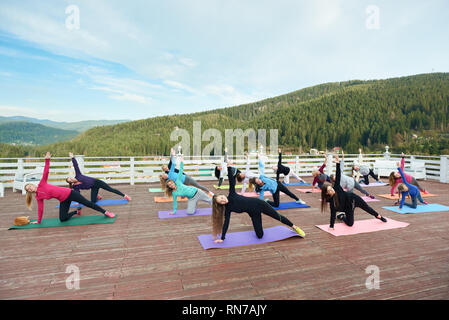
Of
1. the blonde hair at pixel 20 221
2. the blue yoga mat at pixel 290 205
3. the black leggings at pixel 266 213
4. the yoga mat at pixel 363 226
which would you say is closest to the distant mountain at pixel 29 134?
the blonde hair at pixel 20 221

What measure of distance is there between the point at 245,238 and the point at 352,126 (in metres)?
61.2

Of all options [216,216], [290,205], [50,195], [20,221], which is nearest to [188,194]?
[216,216]

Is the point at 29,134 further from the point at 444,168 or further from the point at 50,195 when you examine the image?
the point at 444,168

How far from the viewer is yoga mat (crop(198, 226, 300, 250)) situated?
12.4ft

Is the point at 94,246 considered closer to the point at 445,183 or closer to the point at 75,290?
the point at 75,290

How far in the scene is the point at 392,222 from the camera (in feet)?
16.2

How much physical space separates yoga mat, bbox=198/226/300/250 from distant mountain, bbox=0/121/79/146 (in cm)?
16262

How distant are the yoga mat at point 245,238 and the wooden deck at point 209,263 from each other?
0.34 feet

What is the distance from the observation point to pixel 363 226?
4.73m

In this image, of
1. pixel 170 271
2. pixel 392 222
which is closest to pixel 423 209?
pixel 392 222

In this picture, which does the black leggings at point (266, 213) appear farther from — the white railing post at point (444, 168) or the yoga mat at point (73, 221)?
the white railing post at point (444, 168)

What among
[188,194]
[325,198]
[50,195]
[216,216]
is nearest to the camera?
[216,216]

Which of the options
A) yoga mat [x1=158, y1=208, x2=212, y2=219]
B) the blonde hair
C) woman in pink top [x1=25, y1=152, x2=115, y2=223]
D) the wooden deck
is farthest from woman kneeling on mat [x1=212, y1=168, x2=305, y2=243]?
the blonde hair

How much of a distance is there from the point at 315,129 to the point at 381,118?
14692mm
